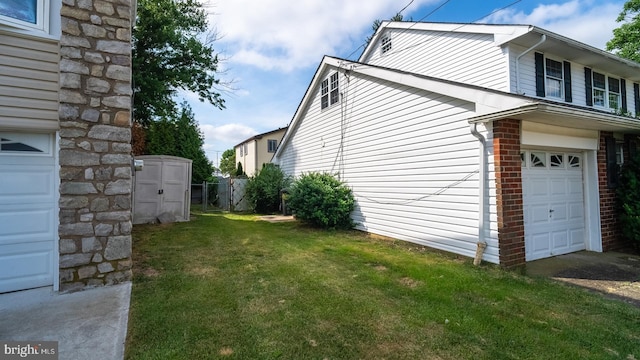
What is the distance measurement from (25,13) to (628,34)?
82.0 ft

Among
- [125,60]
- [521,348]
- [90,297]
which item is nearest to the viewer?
[521,348]

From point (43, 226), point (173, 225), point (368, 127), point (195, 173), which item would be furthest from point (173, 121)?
point (43, 226)

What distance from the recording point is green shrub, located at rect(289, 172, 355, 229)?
927cm

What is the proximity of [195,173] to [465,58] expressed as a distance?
14.9 metres

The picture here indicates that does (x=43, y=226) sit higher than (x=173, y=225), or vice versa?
(x=43, y=226)

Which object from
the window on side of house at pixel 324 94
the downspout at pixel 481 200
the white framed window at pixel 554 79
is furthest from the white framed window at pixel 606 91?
the window on side of house at pixel 324 94

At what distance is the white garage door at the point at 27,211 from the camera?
3.94 meters

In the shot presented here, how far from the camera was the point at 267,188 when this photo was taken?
13773 mm

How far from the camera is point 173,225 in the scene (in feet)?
31.7

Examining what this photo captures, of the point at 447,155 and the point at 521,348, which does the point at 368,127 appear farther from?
the point at 521,348

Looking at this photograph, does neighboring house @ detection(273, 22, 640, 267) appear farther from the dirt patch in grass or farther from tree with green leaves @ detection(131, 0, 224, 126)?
tree with green leaves @ detection(131, 0, 224, 126)

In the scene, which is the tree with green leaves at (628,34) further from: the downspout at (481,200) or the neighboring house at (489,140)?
the downspout at (481,200)

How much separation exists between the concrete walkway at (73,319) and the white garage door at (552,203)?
6.51 meters

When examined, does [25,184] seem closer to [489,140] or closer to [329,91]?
[489,140]
